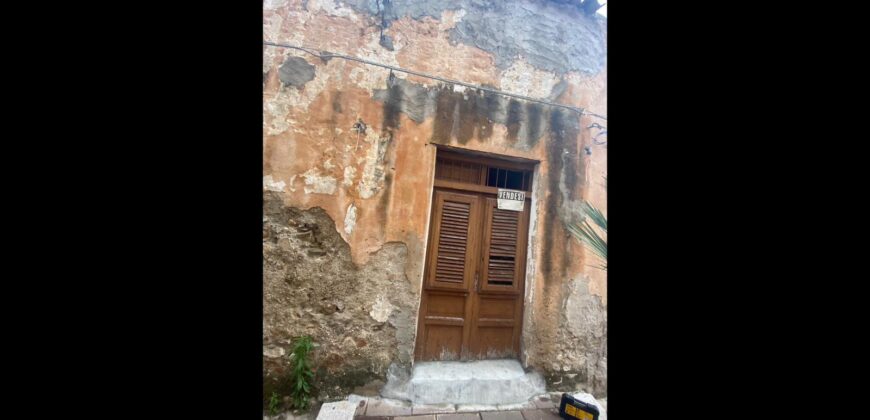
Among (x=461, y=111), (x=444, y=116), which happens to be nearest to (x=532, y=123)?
(x=461, y=111)

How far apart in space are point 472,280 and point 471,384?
3.81 ft

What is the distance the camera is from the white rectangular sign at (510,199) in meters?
3.80

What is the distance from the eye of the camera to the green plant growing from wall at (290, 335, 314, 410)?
3.02 m

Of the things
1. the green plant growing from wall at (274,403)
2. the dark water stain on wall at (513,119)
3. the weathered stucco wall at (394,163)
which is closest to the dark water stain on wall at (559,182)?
the weathered stucco wall at (394,163)

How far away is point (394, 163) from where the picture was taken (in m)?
3.45

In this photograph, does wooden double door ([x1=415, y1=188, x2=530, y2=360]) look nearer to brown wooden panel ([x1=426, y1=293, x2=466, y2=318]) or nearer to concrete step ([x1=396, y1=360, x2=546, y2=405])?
brown wooden panel ([x1=426, y1=293, x2=466, y2=318])

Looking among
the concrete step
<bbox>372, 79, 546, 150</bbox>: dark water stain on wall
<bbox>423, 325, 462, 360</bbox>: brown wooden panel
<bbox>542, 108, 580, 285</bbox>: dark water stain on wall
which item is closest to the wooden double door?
<bbox>423, 325, 462, 360</bbox>: brown wooden panel

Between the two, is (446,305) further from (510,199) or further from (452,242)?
(510,199)
